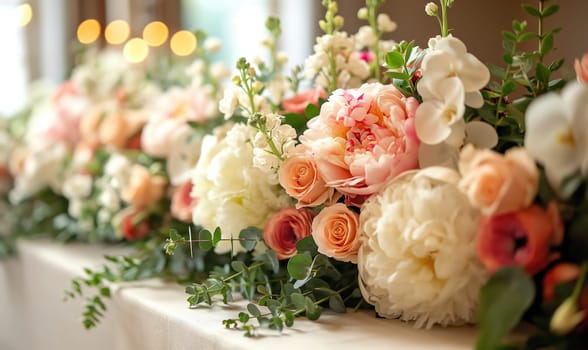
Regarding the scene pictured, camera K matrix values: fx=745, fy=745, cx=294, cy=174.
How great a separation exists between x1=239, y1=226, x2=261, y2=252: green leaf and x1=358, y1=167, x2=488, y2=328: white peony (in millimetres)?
194

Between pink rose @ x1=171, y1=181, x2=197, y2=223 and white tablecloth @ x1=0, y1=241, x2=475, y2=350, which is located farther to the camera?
pink rose @ x1=171, y1=181, x2=197, y2=223

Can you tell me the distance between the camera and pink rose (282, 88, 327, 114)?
1.08 metres

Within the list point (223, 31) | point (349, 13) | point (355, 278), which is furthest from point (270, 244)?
point (223, 31)

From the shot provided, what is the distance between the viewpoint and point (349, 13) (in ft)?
4.72

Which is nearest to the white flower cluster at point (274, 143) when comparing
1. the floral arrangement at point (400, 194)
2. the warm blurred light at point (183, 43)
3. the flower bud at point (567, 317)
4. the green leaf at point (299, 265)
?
the floral arrangement at point (400, 194)

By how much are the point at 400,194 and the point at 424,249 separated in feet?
0.21

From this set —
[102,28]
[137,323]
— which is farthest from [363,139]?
[102,28]

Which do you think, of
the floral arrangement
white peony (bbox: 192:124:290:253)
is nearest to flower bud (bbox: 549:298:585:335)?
the floral arrangement

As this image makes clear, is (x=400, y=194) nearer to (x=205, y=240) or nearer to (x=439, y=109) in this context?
(x=439, y=109)

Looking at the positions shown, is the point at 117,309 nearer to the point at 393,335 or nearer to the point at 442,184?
the point at 393,335

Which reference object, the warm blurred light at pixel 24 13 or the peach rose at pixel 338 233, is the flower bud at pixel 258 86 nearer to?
the peach rose at pixel 338 233

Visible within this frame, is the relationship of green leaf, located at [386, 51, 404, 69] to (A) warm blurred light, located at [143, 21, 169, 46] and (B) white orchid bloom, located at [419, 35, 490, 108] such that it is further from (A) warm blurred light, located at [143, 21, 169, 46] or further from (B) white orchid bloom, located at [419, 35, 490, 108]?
(A) warm blurred light, located at [143, 21, 169, 46]

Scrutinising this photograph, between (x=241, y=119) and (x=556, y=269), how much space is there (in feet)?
1.98

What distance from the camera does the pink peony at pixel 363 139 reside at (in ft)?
2.68
